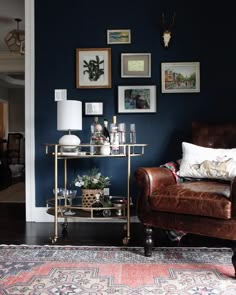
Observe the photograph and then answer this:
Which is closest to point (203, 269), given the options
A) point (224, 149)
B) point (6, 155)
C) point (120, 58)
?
point (224, 149)

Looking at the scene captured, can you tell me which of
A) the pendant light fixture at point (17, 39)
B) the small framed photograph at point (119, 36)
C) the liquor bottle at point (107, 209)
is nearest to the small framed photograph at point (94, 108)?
the small framed photograph at point (119, 36)

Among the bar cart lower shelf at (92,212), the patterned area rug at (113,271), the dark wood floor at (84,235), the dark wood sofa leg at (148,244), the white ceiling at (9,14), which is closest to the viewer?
the patterned area rug at (113,271)

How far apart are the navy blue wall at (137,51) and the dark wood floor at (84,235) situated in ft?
1.19

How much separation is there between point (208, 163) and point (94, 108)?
1.36m

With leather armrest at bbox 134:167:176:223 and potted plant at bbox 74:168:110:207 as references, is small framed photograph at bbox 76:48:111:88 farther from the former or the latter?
leather armrest at bbox 134:167:176:223

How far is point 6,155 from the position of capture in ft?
28.4

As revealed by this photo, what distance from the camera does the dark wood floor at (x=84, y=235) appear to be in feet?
9.34

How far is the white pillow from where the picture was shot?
272 cm

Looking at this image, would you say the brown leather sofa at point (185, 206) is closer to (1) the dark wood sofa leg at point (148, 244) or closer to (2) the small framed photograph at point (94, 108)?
(1) the dark wood sofa leg at point (148, 244)

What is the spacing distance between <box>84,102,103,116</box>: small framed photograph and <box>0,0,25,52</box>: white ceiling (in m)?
1.88

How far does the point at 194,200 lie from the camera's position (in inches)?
90.0

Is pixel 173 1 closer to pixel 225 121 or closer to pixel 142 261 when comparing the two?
pixel 225 121

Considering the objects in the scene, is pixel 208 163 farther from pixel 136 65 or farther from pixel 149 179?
pixel 136 65

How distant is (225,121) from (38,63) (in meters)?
2.03
